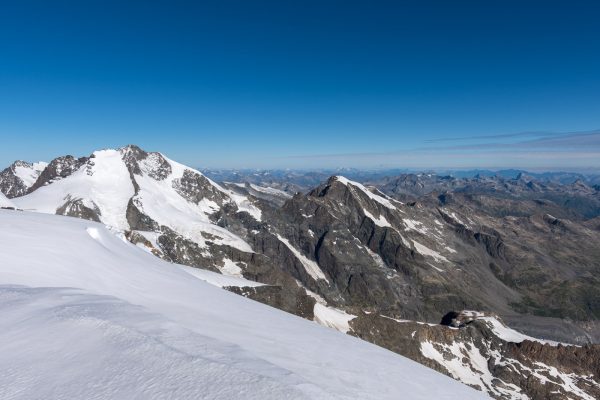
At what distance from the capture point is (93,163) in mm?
197875

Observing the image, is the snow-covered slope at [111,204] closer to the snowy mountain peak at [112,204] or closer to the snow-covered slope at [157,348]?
the snowy mountain peak at [112,204]

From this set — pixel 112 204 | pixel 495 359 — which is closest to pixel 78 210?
pixel 112 204

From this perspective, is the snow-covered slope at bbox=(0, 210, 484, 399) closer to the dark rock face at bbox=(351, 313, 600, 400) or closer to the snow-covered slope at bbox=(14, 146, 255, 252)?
the dark rock face at bbox=(351, 313, 600, 400)

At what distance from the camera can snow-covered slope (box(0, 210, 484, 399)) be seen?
876cm

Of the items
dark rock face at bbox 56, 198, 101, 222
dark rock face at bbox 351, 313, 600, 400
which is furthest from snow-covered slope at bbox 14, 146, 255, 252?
dark rock face at bbox 351, 313, 600, 400

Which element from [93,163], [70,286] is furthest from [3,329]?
[93,163]

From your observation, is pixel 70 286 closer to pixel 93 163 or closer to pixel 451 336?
pixel 451 336

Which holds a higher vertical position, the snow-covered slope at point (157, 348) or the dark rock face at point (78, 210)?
the snow-covered slope at point (157, 348)

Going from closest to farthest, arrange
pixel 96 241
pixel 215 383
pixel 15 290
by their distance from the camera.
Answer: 1. pixel 215 383
2. pixel 15 290
3. pixel 96 241

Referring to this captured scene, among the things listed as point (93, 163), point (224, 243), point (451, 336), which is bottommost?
point (451, 336)

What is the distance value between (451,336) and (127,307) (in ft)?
362

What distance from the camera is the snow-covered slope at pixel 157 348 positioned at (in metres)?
8.76

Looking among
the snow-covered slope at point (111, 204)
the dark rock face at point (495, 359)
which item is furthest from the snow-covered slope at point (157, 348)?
the snow-covered slope at point (111, 204)

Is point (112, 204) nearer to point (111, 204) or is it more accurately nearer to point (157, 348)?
point (111, 204)
